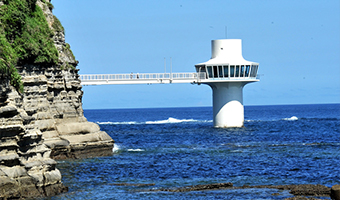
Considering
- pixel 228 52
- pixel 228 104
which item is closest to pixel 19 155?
pixel 228 104

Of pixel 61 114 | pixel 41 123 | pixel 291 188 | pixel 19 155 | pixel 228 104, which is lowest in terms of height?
pixel 291 188

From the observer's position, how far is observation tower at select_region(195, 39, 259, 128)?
74.4 meters

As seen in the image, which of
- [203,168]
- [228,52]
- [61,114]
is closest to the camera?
[203,168]

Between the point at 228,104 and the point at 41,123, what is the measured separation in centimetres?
4017

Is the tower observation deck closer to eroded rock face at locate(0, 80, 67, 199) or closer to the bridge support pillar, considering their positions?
the bridge support pillar

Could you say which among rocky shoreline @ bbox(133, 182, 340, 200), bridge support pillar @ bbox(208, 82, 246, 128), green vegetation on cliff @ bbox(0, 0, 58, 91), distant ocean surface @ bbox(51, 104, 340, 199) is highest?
green vegetation on cliff @ bbox(0, 0, 58, 91)

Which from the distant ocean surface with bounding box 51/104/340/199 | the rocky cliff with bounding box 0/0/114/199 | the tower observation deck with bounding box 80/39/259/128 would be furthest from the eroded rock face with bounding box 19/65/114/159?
the tower observation deck with bounding box 80/39/259/128

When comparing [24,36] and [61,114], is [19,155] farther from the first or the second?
[61,114]

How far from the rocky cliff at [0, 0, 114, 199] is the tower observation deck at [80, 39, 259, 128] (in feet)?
98.4

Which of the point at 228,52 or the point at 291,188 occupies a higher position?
the point at 228,52

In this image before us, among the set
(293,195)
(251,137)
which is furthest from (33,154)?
(251,137)

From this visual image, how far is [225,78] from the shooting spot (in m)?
74.2

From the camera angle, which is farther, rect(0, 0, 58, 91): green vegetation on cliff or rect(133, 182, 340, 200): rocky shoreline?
rect(0, 0, 58, 91): green vegetation on cliff

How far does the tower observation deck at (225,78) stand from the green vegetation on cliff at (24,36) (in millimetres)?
33481
